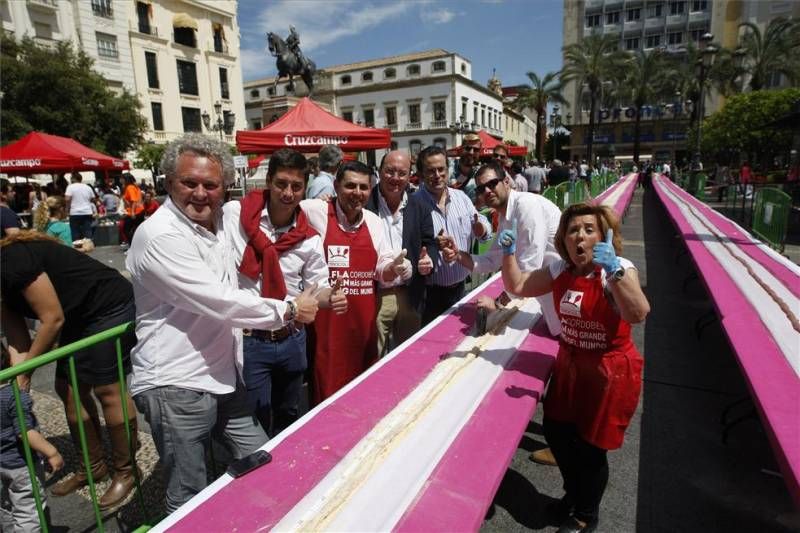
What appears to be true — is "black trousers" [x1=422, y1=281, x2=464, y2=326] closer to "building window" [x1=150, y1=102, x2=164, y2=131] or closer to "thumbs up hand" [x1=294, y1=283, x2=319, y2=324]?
"thumbs up hand" [x1=294, y1=283, x2=319, y2=324]

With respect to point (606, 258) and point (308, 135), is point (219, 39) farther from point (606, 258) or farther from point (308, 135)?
point (606, 258)

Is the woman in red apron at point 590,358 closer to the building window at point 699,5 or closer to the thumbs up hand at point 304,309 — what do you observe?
the thumbs up hand at point 304,309

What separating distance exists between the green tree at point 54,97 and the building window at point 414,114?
4066cm

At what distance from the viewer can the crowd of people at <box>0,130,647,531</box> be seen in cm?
186

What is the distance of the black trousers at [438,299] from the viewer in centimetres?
394

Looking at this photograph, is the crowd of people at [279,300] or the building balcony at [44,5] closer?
the crowd of people at [279,300]

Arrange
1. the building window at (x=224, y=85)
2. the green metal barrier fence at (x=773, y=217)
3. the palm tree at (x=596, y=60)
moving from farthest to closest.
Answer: the building window at (x=224, y=85) < the palm tree at (x=596, y=60) < the green metal barrier fence at (x=773, y=217)

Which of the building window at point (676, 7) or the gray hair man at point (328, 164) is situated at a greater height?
the building window at point (676, 7)

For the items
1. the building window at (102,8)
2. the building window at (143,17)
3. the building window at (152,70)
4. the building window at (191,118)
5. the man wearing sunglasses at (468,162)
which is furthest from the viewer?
the building window at (191,118)

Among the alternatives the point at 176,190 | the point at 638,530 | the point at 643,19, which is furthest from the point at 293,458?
the point at 643,19

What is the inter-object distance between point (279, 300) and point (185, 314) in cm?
47

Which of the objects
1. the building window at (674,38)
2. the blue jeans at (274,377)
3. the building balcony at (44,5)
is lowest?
the blue jeans at (274,377)

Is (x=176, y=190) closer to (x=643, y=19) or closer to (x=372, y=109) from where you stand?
(x=372, y=109)

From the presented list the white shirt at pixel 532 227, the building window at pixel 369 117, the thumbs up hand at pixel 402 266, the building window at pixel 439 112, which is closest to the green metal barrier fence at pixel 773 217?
the white shirt at pixel 532 227
